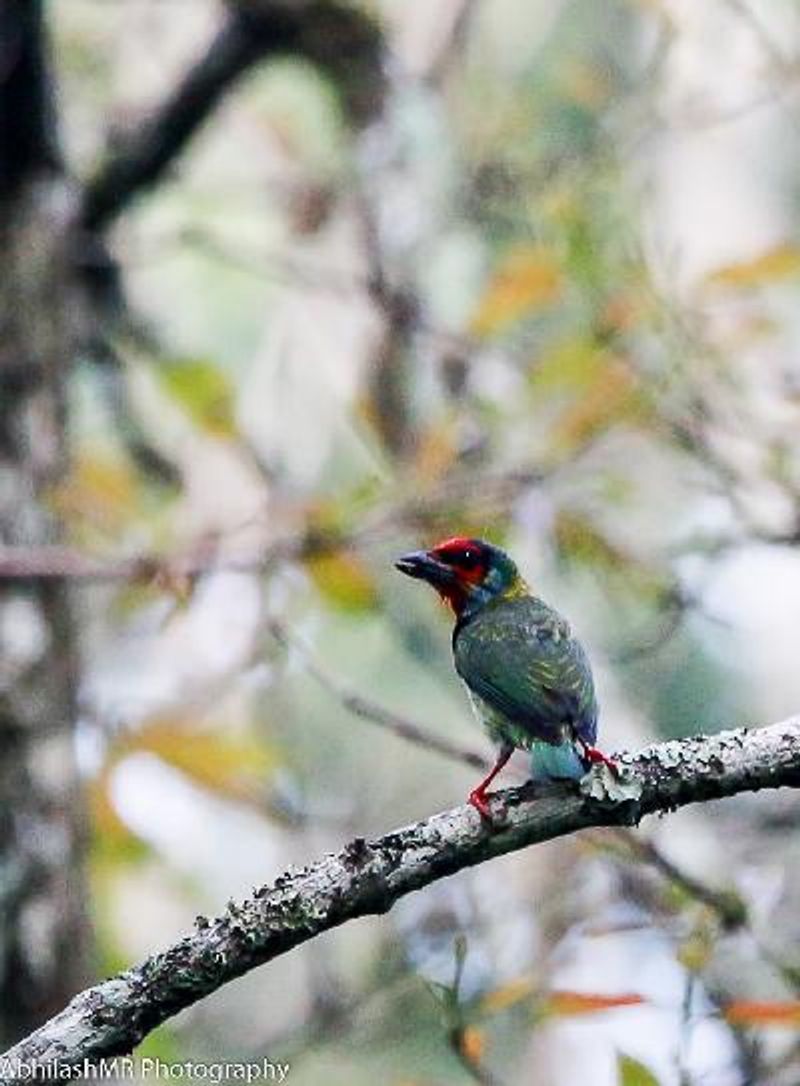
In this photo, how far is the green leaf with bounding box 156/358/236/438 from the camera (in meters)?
4.42

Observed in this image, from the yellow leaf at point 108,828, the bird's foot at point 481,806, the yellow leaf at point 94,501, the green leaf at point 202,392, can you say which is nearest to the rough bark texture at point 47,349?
the yellow leaf at point 94,501

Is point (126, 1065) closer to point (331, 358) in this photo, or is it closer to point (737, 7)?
point (737, 7)

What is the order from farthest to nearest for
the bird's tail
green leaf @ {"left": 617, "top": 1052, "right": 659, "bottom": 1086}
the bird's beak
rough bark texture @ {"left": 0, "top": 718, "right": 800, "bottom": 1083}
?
1. the bird's beak
2. green leaf @ {"left": 617, "top": 1052, "right": 659, "bottom": 1086}
3. the bird's tail
4. rough bark texture @ {"left": 0, "top": 718, "right": 800, "bottom": 1083}

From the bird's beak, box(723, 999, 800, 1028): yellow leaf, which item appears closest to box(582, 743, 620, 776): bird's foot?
box(723, 999, 800, 1028): yellow leaf

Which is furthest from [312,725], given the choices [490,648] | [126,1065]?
[490,648]

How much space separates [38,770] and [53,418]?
0.85m

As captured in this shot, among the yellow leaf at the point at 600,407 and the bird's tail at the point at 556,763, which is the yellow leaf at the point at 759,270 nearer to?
the yellow leaf at the point at 600,407

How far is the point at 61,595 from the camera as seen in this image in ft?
15.3

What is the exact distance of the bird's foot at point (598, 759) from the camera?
94.3 inches

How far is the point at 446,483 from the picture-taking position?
440 cm

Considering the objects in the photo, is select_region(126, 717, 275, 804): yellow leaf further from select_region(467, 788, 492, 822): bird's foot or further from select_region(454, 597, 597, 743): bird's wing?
select_region(467, 788, 492, 822): bird's foot

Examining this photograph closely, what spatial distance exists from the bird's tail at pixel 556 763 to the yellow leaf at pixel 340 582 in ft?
5.53

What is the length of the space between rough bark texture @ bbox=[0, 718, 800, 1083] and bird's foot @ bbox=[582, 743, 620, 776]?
15mm

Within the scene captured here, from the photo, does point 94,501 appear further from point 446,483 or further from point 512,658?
point 512,658
